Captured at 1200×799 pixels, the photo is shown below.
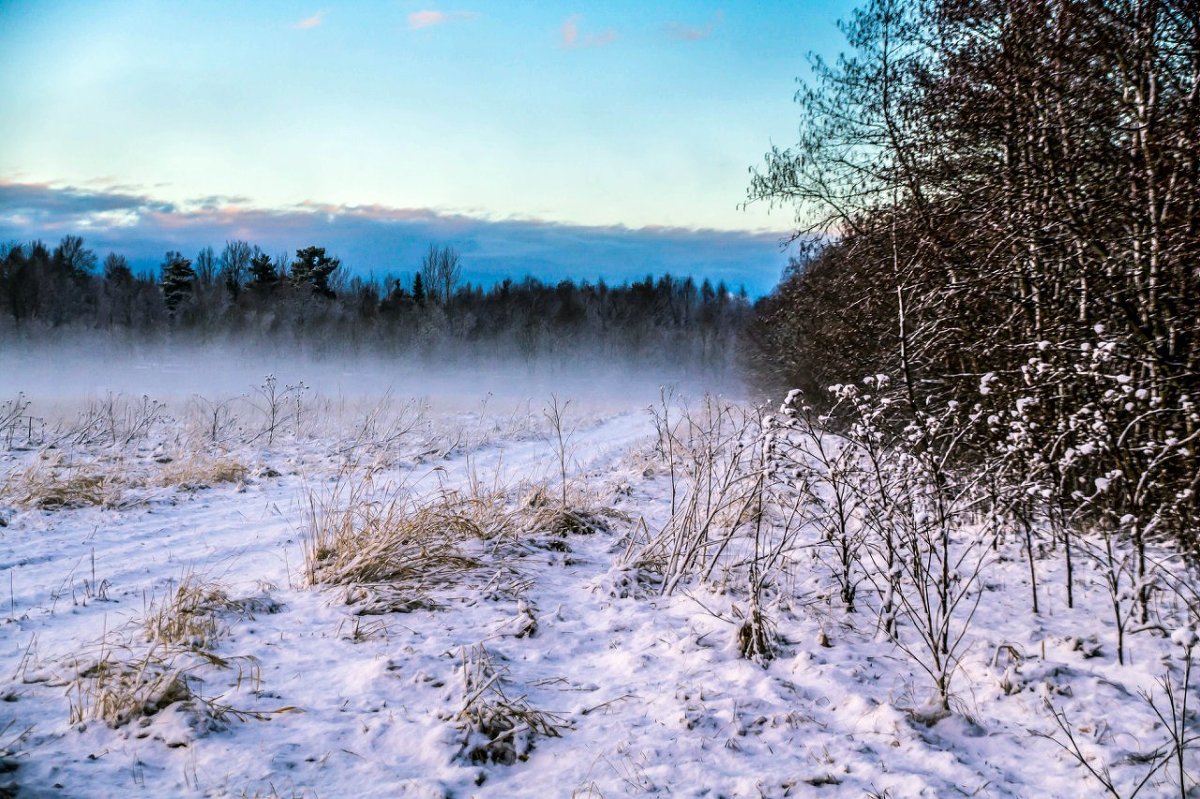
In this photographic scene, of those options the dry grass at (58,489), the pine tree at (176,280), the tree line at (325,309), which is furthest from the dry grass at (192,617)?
the pine tree at (176,280)

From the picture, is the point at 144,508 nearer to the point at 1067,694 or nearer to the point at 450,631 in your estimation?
the point at 450,631

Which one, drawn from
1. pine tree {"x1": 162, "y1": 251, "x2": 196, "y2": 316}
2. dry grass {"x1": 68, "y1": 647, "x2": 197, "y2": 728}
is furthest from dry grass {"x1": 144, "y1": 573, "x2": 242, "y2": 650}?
pine tree {"x1": 162, "y1": 251, "x2": 196, "y2": 316}

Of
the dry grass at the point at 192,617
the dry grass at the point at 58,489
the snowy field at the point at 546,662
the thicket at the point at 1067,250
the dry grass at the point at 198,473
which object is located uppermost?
the thicket at the point at 1067,250

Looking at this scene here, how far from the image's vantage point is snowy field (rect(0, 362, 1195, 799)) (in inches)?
105

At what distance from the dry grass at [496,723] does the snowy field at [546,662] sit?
0.01 metres

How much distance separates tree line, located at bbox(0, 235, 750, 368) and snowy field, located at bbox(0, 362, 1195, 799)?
112 feet

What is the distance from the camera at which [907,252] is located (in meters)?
7.21

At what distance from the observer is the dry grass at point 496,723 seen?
2807 millimetres

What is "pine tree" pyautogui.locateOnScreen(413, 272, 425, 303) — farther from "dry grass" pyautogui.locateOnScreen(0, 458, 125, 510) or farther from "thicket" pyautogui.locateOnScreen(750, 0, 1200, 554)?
"thicket" pyautogui.locateOnScreen(750, 0, 1200, 554)

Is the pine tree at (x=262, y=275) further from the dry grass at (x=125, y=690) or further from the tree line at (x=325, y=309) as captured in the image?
the dry grass at (x=125, y=690)

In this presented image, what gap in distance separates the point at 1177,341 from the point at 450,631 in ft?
16.2

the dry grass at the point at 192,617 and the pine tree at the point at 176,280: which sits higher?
the pine tree at the point at 176,280

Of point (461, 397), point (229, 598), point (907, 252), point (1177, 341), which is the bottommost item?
point (461, 397)

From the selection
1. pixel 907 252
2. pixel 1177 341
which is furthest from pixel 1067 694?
pixel 907 252
